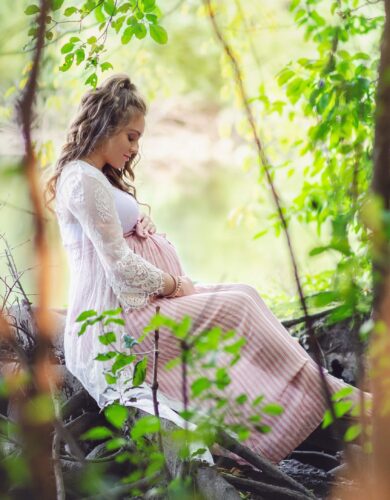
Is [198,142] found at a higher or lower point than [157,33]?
higher

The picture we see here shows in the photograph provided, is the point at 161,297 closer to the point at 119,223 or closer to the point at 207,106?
the point at 119,223

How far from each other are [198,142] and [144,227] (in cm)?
1853

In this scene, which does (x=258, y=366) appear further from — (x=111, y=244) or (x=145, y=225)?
(x=145, y=225)

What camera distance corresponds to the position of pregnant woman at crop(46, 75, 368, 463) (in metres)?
2.38

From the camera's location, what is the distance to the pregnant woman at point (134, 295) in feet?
7.80

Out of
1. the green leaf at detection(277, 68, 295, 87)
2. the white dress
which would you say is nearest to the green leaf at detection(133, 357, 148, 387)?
the white dress

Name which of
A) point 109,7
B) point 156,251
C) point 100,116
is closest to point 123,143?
point 100,116

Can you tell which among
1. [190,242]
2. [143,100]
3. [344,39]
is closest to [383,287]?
[143,100]

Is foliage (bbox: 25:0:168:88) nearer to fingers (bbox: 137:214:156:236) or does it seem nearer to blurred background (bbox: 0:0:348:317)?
blurred background (bbox: 0:0:348:317)

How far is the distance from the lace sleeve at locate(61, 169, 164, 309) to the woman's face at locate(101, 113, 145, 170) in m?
0.18

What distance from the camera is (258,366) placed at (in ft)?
7.95

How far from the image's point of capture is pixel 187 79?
19.8 m

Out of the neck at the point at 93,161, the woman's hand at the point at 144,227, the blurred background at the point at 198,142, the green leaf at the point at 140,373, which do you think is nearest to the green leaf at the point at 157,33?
the blurred background at the point at 198,142

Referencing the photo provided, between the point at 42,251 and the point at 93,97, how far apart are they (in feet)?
6.15
